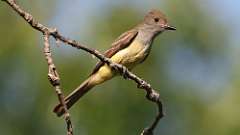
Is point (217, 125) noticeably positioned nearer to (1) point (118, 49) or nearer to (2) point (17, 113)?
(2) point (17, 113)

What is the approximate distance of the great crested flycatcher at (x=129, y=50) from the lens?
6.00m

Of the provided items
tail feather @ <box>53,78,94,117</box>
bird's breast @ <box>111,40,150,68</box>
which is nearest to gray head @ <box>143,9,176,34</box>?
bird's breast @ <box>111,40,150,68</box>

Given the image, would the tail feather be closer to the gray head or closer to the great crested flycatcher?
the great crested flycatcher

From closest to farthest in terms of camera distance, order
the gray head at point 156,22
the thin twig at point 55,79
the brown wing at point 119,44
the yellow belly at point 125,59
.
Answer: the thin twig at point 55,79 < the yellow belly at point 125,59 < the brown wing at point 119,44 < the gray head at point 156,22

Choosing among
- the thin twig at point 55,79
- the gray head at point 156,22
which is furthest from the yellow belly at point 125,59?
the thin twig at point 55,79

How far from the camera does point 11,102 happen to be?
38.6 ft

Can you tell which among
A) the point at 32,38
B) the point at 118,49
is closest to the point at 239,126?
the point at 32,38

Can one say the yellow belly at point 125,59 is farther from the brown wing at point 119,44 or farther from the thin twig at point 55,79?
the thin twig at point 55,79

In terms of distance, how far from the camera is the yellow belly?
5.97 m

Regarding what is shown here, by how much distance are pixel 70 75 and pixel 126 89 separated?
2.52 feet

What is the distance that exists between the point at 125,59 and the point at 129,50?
0.45ft

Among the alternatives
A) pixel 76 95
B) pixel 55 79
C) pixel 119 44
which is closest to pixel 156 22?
pixel 119 44

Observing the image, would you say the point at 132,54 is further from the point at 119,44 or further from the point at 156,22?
the point at 156,22

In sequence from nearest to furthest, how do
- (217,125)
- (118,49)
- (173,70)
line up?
1. (118,49)
2. (217,125)
3. (173,70)
